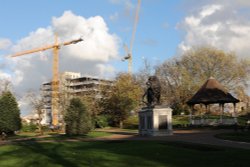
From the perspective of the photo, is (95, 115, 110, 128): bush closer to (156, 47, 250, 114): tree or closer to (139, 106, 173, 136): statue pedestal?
(156, 47, 250, 114): tree

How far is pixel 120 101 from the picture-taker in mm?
56031

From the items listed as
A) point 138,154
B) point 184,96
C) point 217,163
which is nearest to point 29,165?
point 138,154

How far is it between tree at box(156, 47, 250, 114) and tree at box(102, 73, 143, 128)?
12836mm

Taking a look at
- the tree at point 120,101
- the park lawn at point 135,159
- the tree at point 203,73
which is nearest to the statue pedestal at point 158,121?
the park lawn at point 135,159

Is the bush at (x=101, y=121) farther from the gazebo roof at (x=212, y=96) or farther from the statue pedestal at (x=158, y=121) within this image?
the statue pedestal at (x=158, y=121)

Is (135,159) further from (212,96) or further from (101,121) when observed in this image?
(101,121)

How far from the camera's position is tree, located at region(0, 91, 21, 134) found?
39.3 metres

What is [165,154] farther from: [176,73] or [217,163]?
[176,73]

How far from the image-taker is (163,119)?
30750mm

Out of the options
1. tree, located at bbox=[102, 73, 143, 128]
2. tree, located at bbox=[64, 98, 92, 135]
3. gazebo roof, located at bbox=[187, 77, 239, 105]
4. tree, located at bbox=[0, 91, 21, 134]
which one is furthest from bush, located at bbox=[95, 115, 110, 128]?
tree, located at bbox=[64, 98, 92, 135]

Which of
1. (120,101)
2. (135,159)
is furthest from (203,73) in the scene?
(135,159)

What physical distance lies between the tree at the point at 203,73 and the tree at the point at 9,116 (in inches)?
1394

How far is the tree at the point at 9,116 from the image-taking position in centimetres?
3934

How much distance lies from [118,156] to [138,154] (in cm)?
115
